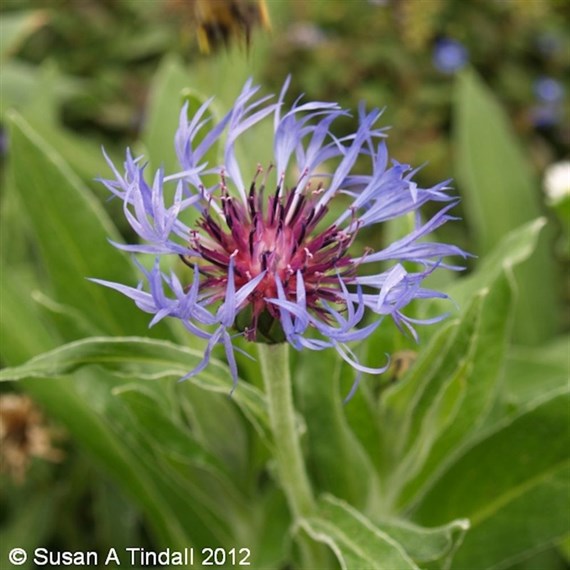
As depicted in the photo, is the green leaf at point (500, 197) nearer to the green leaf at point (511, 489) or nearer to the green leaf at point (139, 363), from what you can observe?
the green leaf at point (511, 489)

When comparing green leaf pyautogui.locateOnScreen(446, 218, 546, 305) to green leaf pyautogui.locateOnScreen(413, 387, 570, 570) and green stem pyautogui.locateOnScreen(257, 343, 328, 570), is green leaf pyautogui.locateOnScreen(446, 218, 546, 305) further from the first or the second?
green stem pyautogui.locateOnScreen(257, 343, 328, 570)

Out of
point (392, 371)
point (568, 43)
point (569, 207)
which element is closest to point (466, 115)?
point (569, 207)

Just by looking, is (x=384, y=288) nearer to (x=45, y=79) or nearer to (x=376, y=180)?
(x=376, y=180)

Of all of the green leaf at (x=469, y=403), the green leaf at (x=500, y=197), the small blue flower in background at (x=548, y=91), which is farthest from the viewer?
the small blue flower in background at (x=548, y=91)

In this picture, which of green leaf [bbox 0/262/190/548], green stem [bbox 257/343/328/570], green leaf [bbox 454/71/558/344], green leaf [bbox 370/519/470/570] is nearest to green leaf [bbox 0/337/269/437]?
green stem [bbox 257/343/328/570]

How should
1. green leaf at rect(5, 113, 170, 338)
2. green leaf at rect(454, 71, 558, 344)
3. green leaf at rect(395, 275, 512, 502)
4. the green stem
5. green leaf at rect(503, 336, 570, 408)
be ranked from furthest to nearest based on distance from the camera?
green leaf at rect(454, 71, 558, 344)
green leaf at rect(503, 336, 570, 408)
green leaf at rect(5, 113, 170, 338)
green leaf at rect(395, 275, 512, 502)
the green stem

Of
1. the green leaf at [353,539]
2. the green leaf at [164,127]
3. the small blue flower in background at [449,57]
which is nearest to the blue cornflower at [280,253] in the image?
the green leaf at [353,539]
